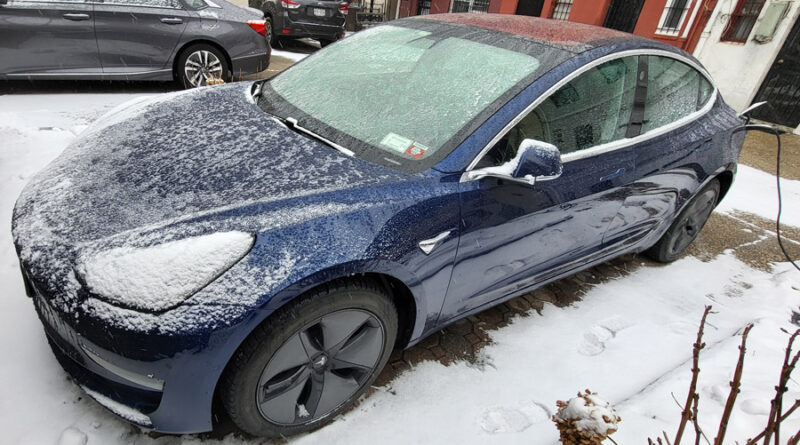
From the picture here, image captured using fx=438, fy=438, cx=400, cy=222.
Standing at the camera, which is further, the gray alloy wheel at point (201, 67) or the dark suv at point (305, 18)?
the dark suv at point (305, 18)

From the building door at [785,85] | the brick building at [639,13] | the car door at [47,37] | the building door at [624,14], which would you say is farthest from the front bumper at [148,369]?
the building door at [624,14]

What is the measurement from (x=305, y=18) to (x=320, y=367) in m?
8.53

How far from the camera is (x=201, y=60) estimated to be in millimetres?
5195

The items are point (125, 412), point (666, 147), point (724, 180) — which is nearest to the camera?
point (125, 412)

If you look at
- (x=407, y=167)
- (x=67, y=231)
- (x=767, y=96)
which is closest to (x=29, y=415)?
(x=67, y=231)

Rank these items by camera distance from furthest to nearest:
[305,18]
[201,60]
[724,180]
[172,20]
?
[305,18] → [201,60] → [172,20] → [724,180]

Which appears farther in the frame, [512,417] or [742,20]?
[742,20]

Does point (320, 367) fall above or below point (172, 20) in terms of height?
below

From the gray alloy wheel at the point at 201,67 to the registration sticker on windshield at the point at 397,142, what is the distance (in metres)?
4.10

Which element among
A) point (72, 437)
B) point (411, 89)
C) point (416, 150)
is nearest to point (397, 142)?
point (416, 150)

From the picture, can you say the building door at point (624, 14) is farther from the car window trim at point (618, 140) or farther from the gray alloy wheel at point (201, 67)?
the gray alloy wheel at point (201, 67)

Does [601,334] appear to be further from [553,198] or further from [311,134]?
[311,134]

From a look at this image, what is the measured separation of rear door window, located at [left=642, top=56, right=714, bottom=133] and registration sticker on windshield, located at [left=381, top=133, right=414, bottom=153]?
4.71 ft

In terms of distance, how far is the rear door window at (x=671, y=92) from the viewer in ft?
8.11
